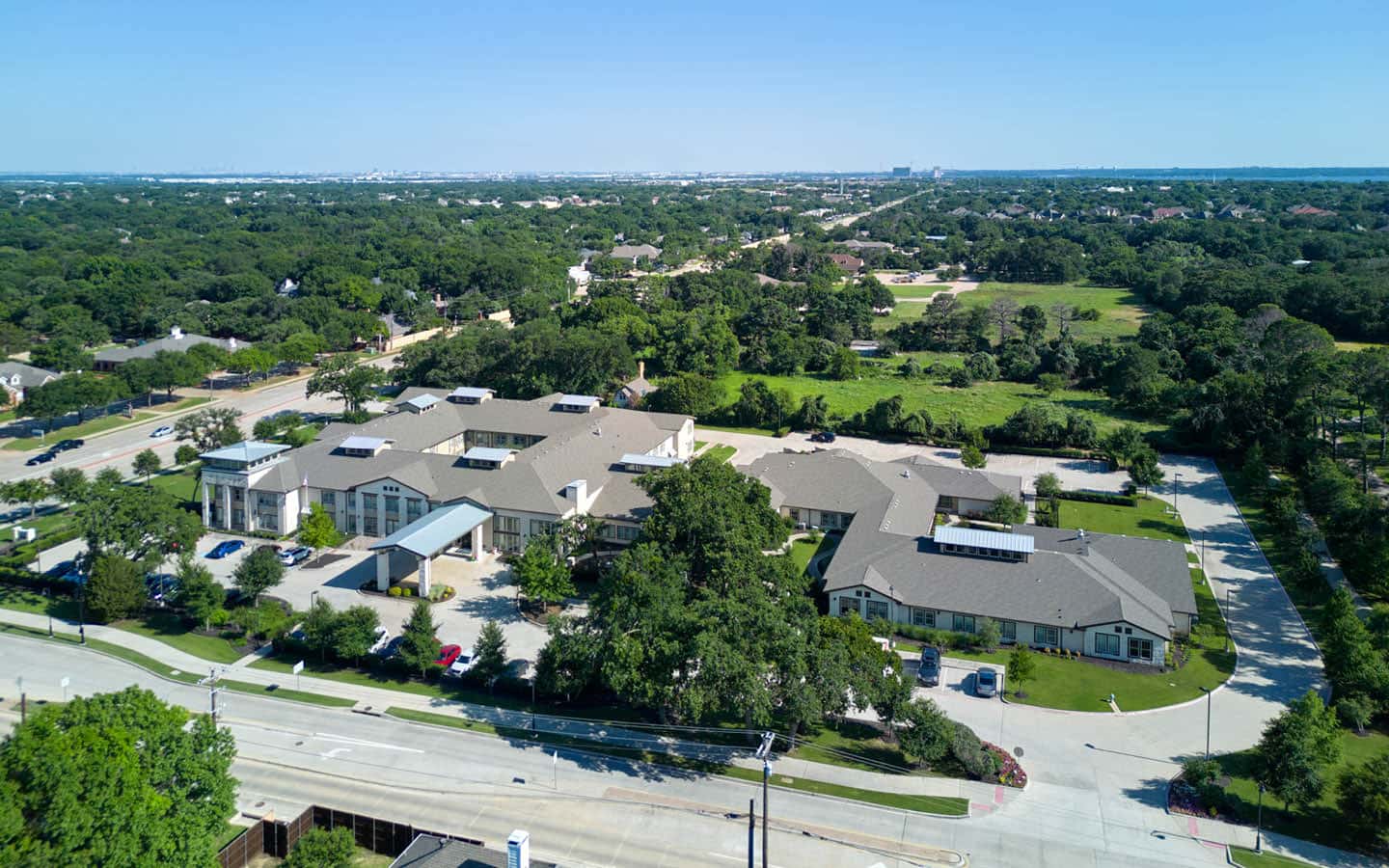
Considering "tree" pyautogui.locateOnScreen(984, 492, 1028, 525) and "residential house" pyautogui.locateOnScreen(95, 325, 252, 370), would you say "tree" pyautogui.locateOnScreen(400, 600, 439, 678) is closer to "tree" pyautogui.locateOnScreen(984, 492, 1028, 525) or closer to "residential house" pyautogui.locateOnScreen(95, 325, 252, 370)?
"tree" pyautogui.locateOnScreen(984, 492, 1028, 525)

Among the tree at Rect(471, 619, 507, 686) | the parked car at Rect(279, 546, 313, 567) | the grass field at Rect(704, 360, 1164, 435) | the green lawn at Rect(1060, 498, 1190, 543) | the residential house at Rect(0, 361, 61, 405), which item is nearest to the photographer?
the tree at Rect(471, 619, 507, 686)

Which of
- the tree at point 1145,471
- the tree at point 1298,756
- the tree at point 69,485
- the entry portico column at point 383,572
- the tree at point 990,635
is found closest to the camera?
the tree at point 1298,756

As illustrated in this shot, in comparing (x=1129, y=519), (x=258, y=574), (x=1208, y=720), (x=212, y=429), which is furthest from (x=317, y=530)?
(x=1129, y=519)

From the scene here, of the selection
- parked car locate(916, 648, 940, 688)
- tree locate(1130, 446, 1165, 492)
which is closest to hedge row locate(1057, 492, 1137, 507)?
tree locate(1130, 446, 1165, 492)

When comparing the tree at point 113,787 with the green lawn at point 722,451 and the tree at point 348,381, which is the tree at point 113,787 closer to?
the green lawn at point 722,451

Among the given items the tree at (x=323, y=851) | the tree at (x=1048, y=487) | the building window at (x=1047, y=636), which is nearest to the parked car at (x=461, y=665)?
the tree at (x=323, y=851)

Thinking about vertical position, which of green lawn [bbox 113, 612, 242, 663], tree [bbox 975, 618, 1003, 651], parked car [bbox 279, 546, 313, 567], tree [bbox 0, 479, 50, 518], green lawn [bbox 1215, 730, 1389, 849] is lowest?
green lawn [bbox 113, 612, 242, 663]
